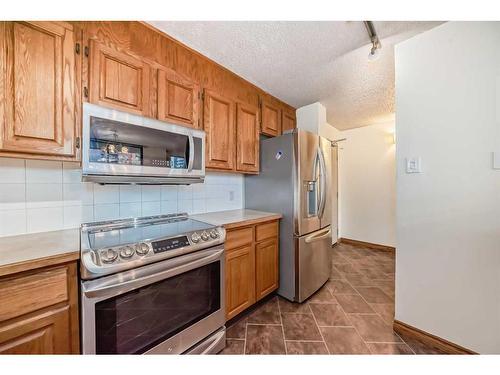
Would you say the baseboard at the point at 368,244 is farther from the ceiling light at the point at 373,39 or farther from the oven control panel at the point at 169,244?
the oven control panel at the point at 169,244

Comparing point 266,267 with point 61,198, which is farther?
point 266,267

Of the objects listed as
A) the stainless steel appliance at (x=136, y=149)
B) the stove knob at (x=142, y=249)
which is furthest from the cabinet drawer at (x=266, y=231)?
the stove knob at (x=142, y=249)

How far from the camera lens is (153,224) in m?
1.54

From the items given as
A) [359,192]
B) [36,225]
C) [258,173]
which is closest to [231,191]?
[258,173]

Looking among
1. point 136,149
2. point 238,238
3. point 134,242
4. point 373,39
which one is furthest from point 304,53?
point 134,242

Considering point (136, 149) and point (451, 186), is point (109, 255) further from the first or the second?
point (451, 186)

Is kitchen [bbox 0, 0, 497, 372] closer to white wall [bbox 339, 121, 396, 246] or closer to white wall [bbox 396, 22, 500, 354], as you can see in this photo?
white wall [bbox 396, 22, 500, 354]

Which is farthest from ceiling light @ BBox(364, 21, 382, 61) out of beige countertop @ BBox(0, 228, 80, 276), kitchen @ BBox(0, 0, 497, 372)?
beige countertop @ BBox(0, 228, 80, 276)

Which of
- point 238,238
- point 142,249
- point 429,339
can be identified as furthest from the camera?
point 238,238

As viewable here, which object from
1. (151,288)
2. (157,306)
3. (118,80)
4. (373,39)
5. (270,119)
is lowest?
(157,306)

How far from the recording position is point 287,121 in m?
2.70

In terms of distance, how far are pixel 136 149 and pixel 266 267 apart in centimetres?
152

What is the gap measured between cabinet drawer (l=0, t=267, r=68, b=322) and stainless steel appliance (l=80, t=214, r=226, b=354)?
84 millimetres
